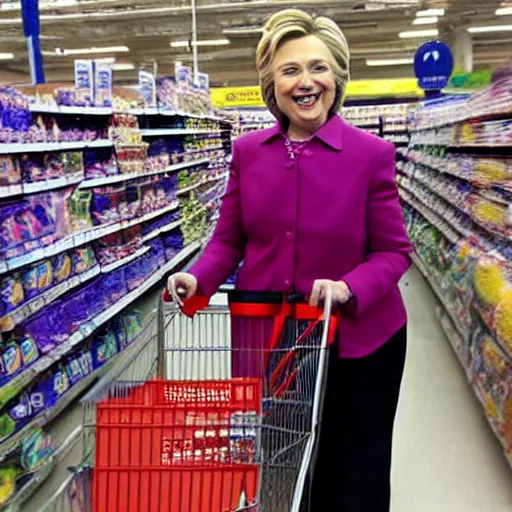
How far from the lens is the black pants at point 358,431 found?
6.44ft

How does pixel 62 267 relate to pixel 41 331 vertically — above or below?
above

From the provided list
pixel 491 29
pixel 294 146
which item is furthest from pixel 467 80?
pixel 491 29

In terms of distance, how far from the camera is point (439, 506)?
300 centimetres

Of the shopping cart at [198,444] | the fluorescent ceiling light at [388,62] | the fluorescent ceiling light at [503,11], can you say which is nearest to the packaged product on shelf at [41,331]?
the shopping cart at [198,444]

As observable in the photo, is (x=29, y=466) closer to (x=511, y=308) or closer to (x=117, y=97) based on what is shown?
(x=511, y=308)

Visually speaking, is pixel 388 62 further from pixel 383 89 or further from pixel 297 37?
pixel 297 37

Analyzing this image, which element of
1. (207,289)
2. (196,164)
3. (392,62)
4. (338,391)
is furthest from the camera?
(392,62)

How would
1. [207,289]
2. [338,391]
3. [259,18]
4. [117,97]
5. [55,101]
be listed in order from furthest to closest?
[259,18]
[117,97]
[55,101]
[338,391]
[207,289]

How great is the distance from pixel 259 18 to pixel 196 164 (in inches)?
315

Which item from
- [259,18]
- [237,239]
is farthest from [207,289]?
[259,18]

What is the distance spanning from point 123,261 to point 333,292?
3.46 metres

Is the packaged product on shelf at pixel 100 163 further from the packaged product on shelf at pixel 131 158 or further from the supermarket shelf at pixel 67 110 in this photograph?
the supermarket shelf at pixel 67 110

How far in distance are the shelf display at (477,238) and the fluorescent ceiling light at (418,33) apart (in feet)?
38.2

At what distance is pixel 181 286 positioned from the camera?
181 centimetres
